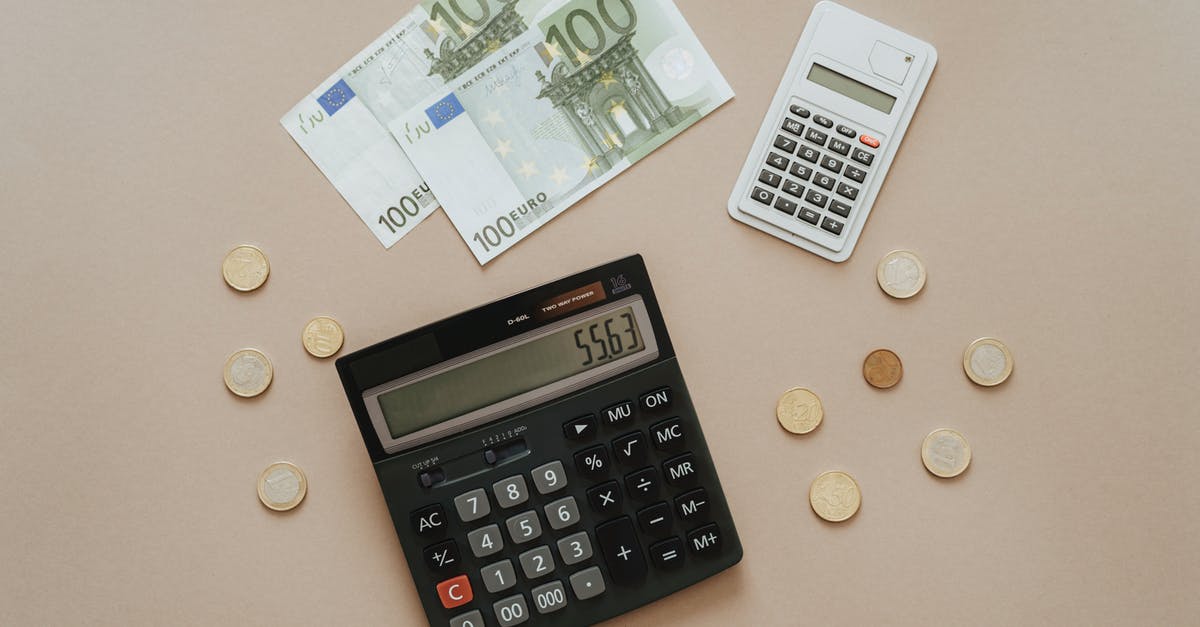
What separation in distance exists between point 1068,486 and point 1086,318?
0.65ft

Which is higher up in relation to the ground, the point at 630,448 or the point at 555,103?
the point at 555,103

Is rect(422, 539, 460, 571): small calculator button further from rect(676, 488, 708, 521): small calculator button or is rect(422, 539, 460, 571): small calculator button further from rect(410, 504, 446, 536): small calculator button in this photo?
rect(676, 488, 708, 521): small calculator button

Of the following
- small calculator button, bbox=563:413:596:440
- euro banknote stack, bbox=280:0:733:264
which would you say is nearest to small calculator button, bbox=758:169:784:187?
euro banknote stack, bbox=280:0:733:264

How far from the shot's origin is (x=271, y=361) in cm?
93

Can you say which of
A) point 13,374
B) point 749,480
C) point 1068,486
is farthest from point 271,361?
point 1068,486

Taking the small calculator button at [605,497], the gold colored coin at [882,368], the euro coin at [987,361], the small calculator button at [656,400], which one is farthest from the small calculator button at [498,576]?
the euro coin at [987,361]

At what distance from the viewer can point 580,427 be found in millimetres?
853

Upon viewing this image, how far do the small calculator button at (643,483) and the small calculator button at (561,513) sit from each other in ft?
0.21

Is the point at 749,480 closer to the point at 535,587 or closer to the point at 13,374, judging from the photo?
the point at 535,587

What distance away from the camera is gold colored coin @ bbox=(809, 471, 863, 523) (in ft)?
3.02

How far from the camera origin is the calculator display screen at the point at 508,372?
0.85m

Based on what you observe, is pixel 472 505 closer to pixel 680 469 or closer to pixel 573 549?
pixel 573 549

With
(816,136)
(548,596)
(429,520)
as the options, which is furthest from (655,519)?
(816,136)

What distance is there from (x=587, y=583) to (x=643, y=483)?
0.12 m
